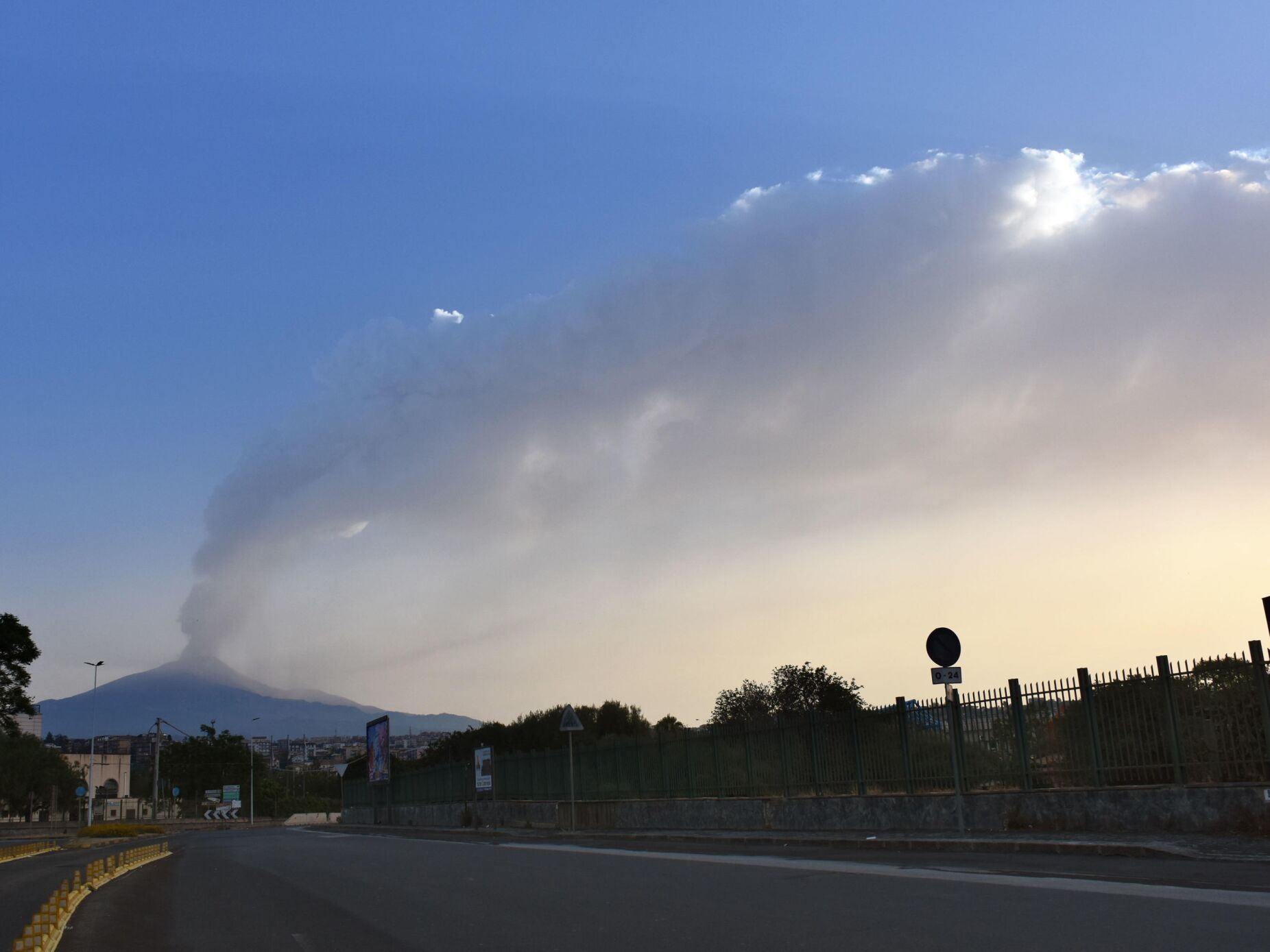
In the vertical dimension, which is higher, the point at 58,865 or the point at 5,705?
the point at 5,705

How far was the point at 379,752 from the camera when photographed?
5831 centimetres

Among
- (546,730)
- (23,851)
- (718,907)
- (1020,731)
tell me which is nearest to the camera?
(718,907)

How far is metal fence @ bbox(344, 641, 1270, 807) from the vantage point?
1548 cm

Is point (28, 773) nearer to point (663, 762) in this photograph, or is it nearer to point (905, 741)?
point (663, 762)

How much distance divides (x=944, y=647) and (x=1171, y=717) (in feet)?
12.1

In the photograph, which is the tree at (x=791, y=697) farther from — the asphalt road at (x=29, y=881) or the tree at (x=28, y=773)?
the tree at (x=28, y=773)

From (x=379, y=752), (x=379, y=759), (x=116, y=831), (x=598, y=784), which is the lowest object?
(x=116, y=831)

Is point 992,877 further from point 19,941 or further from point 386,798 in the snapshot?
point 386,798

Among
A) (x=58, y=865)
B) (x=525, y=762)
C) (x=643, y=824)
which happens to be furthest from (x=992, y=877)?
(x=525, y=762)

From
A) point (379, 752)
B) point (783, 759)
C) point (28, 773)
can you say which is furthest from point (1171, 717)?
point (28, 773)

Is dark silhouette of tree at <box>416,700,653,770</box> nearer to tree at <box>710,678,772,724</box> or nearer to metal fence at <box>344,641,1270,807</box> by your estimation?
tree at <box>710,678,772,724</box>

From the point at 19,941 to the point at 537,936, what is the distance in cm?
397

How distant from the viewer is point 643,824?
30125 mm

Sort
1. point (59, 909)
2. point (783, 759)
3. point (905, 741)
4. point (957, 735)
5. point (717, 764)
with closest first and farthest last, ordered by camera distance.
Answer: point (59, 909)
point (957, 735)
point (905, 741)
point (783, 759)
point (717, 764)
